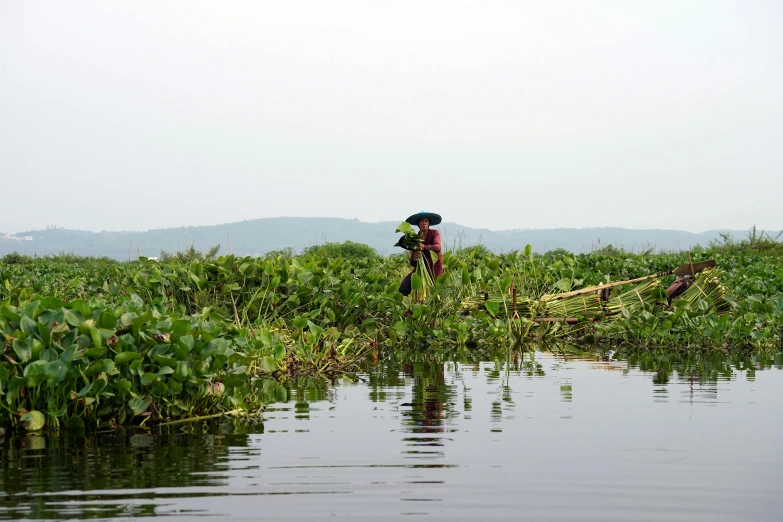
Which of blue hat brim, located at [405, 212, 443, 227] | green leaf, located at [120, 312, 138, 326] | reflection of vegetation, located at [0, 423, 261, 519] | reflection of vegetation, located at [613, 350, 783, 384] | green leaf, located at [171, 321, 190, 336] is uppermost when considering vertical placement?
blue hat brim, located at [405, 212, 443, 227]

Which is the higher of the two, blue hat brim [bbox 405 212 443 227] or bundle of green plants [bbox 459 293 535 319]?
blue hat brim [bbox 405 212 443 227]

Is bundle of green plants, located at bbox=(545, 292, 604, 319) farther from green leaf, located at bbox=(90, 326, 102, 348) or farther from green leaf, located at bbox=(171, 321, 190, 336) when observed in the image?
green leaf, located at bbox=(90, 326, 102, 348)

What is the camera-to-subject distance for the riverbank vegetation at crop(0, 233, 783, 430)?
6.31 m

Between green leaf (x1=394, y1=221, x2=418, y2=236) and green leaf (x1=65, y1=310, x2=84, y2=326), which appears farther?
green leaf (x1=394, y1=221, x2=418, y2=236)

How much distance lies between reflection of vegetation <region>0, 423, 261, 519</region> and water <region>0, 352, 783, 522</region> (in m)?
0.01

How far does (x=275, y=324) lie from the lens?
10555mm

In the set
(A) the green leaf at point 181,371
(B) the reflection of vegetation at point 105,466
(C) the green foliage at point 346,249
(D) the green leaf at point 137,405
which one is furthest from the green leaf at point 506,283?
(C) the green foliage at point 346,249

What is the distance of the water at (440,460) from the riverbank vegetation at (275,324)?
31cm

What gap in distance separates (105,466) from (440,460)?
2067 millimetres

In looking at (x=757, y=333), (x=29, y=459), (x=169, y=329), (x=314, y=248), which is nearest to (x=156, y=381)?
(x=169, y=329)

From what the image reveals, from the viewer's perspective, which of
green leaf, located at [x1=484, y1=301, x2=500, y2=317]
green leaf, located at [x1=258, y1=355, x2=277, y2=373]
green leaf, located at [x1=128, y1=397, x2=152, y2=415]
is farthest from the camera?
green leaf, located at [x1=484, y1=301, x2=500, y2=317]

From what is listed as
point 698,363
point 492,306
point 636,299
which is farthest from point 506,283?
point 698,363

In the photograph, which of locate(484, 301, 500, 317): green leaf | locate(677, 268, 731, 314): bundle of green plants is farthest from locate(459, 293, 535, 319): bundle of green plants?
locate(677, 268, 731, 314): bundle of green plants

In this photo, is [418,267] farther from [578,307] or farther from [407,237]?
[578,307]
